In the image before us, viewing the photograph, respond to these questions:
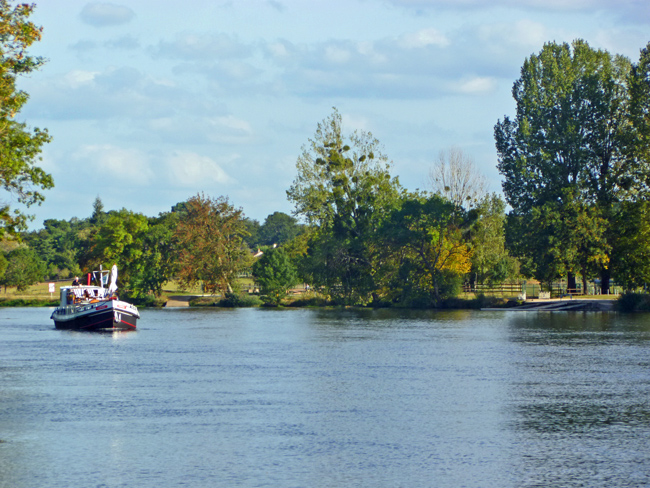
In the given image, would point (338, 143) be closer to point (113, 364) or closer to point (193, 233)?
point (193, 233)

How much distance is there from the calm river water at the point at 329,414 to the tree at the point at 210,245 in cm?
6087

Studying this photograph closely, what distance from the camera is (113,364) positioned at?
3991 centimetres

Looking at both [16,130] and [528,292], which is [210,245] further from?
[16,130]

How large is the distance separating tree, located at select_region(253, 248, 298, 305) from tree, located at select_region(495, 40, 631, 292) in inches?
1264

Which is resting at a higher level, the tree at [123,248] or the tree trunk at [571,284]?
the tree at [123,248]

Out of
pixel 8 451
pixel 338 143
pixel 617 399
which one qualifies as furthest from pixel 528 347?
pixel 338 143

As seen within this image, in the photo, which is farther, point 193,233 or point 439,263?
point 193,233

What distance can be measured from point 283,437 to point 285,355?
71.5 feet

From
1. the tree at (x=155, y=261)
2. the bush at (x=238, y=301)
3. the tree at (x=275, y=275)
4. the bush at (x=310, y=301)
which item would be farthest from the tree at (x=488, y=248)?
the tree at (x=155, y=261)

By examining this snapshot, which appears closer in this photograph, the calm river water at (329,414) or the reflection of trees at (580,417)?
the calm river water at (329,414)

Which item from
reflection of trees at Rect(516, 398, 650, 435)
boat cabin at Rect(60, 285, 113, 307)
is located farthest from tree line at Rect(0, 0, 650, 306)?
reflection of trees at Rect(516, 398, 650, 435)

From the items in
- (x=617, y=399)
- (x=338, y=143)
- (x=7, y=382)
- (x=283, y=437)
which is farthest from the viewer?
(x=338, y=143)

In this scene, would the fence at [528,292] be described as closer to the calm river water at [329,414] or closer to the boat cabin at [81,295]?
the boat cabin at [81,295]

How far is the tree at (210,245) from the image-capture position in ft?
367
